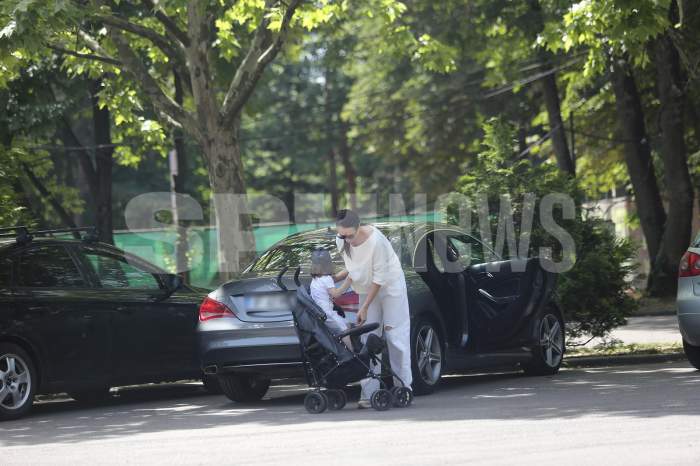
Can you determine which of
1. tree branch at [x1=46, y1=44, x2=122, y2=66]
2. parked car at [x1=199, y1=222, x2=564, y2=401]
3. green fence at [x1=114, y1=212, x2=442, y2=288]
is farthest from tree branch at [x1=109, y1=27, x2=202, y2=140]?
green fence at [x1=114, y1=212, x2=442, y2=288]

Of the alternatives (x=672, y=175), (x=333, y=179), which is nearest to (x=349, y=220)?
(x=672, y=175)

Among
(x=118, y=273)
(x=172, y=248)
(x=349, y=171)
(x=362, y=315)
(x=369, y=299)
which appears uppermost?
(x=349, y=171)

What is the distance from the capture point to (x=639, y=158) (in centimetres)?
2773

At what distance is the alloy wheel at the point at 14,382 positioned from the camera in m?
11.2

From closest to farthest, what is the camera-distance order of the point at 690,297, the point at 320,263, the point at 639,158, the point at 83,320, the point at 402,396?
1. the point at 320,263
2. the point at 402,396
3. the point at 83,320
4. the point at 690,297
5. the point at 639,158

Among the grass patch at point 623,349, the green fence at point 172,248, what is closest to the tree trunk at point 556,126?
the green fence at point 172,248

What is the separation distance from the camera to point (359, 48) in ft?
143

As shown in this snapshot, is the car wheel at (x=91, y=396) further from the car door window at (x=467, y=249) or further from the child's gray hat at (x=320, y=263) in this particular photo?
the car door window at (x=467, y=249)

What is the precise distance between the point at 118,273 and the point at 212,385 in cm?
178

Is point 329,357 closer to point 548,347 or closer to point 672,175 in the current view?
point 548,347

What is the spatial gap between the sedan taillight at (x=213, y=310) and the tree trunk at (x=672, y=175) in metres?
16.5

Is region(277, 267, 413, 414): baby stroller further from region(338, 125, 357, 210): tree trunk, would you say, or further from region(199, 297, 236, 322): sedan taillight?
region(338, 125, 357, 210): tree trunk

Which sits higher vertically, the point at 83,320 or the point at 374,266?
the point at 374,266

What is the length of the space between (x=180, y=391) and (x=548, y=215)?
5014 mm
